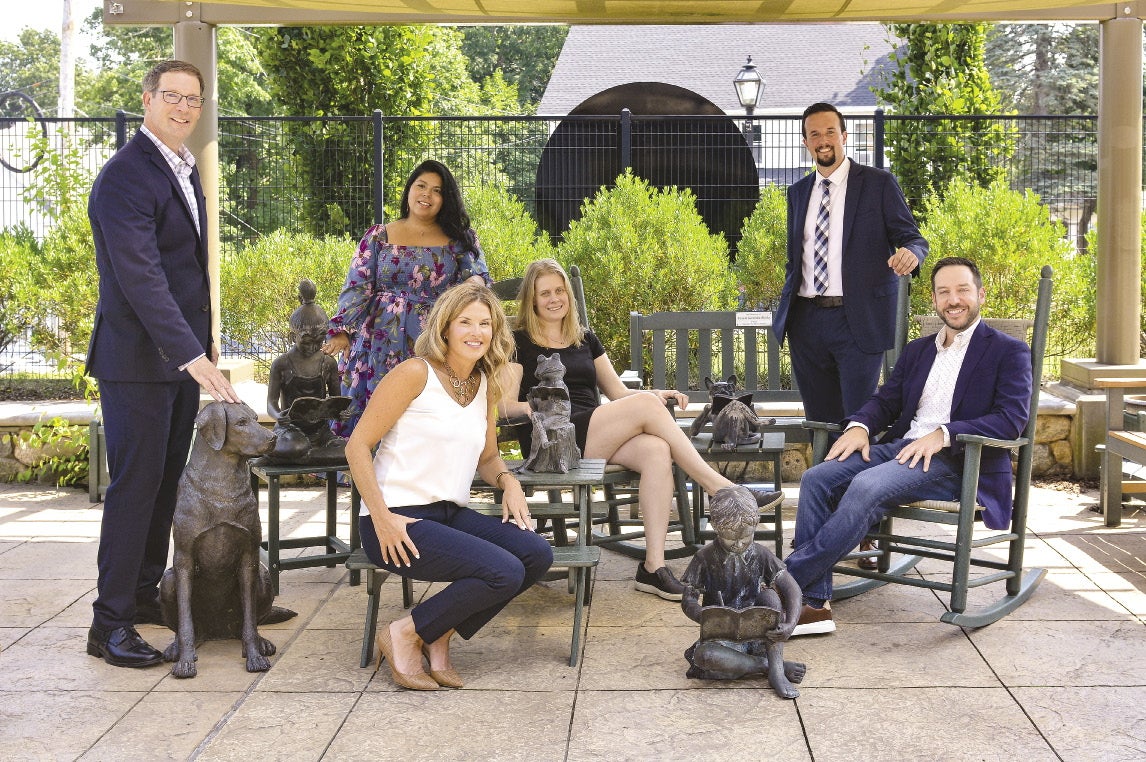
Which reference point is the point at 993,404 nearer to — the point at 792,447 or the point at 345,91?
the point at 792,447

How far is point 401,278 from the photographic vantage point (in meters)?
5.29

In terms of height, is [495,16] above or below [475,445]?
above

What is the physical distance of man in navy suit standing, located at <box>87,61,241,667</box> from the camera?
13.0 ft

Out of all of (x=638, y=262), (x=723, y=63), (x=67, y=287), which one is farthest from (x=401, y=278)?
(x=723, y=63)

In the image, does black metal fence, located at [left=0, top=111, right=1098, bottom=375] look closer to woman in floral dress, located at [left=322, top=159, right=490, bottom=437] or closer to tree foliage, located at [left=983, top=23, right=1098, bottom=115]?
woman in floral dress, located at [left=322, top=159, right=490, bottom=437]

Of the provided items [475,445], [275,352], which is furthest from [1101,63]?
[275,352]

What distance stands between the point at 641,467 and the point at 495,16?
283cm

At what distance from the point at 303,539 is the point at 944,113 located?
18.8 feet

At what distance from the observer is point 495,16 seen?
652 cm

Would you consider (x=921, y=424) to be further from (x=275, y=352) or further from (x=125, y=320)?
(x=275, y=352)

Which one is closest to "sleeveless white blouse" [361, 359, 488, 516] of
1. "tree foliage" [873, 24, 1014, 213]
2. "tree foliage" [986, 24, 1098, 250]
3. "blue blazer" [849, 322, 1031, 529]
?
"blue blazer" [849, 322, 1031, 529]

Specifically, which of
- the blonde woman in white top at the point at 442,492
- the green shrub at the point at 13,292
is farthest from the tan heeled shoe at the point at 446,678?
the green shrub at the point at 13,292

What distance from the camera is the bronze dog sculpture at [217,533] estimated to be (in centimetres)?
402

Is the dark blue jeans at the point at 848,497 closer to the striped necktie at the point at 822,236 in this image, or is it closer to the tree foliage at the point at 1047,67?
the striped necktie at the point at 822,236
